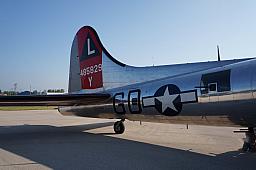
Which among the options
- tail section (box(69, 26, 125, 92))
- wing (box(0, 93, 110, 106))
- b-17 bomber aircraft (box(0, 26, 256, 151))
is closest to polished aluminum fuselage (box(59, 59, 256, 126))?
b-17 bomber aircraft (box(0, 26, 256, 151))

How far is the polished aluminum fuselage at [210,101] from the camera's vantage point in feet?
21.9

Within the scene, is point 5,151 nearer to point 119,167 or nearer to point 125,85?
point 119,167

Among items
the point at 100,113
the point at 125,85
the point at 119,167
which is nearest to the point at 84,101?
the point at 100,113

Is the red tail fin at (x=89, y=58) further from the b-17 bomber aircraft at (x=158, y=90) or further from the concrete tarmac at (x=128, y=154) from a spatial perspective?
the concrete tarmac at (x=128, y=154)

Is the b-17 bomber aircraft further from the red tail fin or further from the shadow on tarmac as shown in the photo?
the shadow on tarmac

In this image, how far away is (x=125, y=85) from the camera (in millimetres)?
11492

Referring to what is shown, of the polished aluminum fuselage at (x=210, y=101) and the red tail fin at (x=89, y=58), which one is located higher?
the red tail fin at (x=89, y=58)

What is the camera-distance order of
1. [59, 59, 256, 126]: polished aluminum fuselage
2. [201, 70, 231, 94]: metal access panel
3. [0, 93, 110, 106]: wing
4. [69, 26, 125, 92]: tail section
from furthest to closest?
[69, 26, 125, 92]: tail section → [0, 93, 110, 106]: wing → [201, 70, 231, 94]: metal access panel → [59, 59, 256, 126]: polished aluminum fuselage

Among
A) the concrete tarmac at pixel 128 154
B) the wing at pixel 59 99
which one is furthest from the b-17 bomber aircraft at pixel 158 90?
the concrete tarmac at pixel 128 154

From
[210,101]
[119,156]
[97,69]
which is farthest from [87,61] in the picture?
[210,101]

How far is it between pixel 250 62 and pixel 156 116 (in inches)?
132

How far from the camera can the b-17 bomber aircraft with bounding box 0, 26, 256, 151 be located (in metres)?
6.95

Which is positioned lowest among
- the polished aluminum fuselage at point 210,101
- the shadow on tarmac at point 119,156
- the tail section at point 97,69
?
the shadow on tarmac at point 119,156

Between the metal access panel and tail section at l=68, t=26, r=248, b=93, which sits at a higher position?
tail section at l=68, t=26, r=248, b=93
